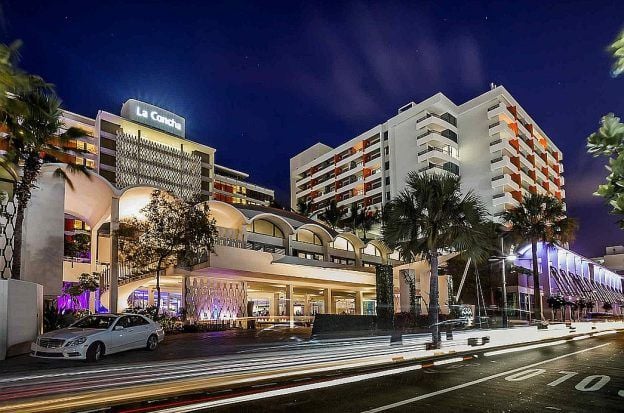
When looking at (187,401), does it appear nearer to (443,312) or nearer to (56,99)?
(56,99)

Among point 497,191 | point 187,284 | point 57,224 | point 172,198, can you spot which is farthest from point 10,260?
point 497,191

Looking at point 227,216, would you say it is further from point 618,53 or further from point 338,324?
point 618,53

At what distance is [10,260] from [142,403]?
58.8 feet

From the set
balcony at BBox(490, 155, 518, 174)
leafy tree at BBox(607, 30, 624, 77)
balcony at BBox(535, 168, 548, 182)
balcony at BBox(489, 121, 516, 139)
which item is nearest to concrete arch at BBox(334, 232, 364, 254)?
balcony at BBox(490, 155, 518, 174)

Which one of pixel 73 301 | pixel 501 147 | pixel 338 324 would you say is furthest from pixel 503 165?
pixel 338 324

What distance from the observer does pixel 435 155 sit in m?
92.8

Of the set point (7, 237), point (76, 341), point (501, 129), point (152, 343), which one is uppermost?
point (501, 129)

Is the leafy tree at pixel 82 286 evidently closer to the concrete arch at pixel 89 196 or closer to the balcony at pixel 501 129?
the concrete arch at pixel 89 196

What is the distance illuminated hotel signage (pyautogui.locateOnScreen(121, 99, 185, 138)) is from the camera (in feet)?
316

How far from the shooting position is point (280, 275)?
41.0 m

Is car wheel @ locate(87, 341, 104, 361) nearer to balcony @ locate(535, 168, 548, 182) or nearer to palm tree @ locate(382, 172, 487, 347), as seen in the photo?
palm tree @ locate(382, 172, 487, 347)

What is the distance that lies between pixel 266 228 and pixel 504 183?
50152 millimetres

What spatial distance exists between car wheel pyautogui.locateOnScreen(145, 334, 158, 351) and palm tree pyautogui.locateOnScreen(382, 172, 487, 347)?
10045 mm

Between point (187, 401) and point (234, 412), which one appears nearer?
point (234, 412)
